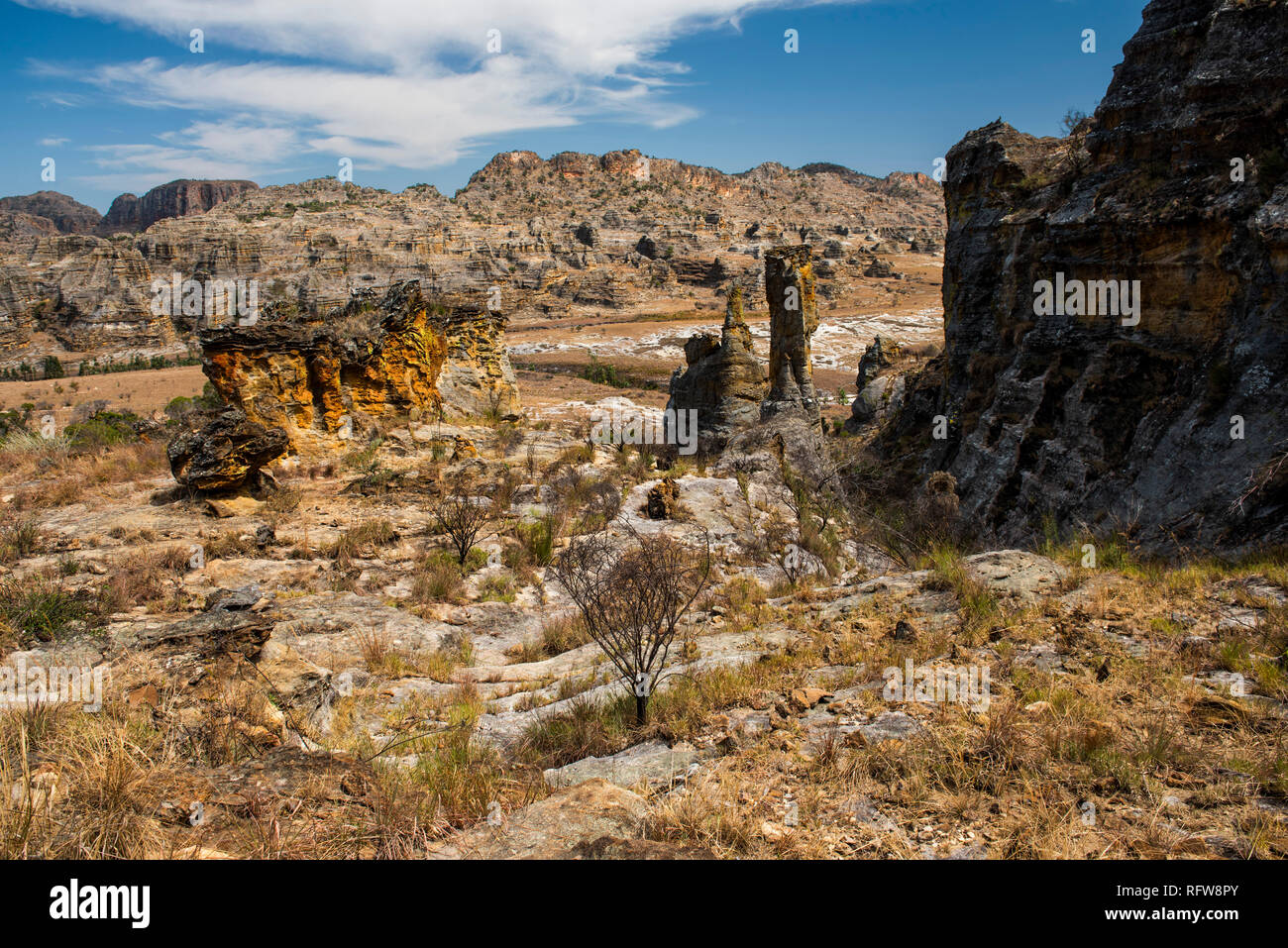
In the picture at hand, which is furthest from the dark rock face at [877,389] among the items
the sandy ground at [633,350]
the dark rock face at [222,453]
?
the dark rock face at [222,453]

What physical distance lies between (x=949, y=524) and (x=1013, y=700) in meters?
6.79

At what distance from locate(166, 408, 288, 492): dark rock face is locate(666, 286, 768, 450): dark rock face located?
10.2 m

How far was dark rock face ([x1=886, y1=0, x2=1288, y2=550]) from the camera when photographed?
6812 millimetres

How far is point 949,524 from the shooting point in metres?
9.88

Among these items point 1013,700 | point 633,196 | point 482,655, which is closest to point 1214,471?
point 1013,700

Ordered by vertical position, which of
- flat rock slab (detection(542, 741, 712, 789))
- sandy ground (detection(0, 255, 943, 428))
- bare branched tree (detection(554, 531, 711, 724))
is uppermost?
sandy ground (detection(0, 255, 943, 428))

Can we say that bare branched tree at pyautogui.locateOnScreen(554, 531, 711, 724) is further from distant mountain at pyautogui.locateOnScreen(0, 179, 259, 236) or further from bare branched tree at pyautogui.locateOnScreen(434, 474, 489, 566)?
distant mountain at pyautogui.locateOnScreen(0, 179, 259, 236)

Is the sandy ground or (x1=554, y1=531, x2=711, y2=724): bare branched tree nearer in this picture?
(x1=554, y1=531, x2=711, y2=724): bare branched tree

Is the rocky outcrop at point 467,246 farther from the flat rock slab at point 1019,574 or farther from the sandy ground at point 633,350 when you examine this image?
the flat rock slab at point 1019,574

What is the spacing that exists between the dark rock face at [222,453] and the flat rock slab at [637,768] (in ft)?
26.3

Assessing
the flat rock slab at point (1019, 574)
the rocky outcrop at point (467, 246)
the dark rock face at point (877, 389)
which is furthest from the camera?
the rocky outcrop at point (467, 246)

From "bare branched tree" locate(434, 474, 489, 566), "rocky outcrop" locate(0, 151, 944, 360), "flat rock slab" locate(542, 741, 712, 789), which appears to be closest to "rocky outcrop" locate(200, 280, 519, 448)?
"bare branched tree" locate(434, 474, 489, 566)

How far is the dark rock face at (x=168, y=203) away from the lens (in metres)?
150

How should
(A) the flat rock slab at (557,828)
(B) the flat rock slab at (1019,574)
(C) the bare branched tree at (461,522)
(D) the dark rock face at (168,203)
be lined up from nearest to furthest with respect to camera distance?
(A) the flat rock slab at (557,828), (B) the flat rock slab at (1019,574), (C) the bare branched tree at (461,522), (D) the dark rock face at (168,203)
